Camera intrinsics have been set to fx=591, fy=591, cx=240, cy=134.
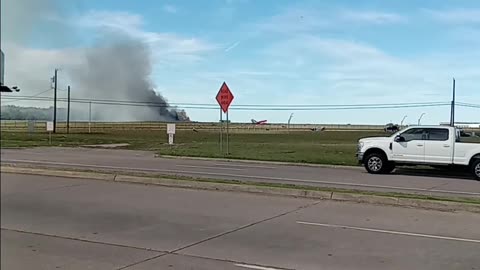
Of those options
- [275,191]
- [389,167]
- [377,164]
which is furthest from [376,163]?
[275,191]

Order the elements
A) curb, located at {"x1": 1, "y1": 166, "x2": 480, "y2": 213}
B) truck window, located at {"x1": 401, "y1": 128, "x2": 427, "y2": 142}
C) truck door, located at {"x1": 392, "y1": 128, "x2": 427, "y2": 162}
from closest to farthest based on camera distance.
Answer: curb, located at {"x1": 1, "y1": 166, "x2": 480, "y2": 213} → truck door, located at {"x1": 392, "y1": 128, "x2": 427, "y2": 162} → truck window, located at {"x1": 401, "y1": 128, "x2": 427, "y2": 142}

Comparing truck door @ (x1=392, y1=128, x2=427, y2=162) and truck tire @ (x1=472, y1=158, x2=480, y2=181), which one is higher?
truck door @ (x1=392, y1=128, x2=427, y2=162)

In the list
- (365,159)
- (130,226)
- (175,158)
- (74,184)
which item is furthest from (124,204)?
(175,158)

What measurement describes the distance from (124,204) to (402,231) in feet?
16.4

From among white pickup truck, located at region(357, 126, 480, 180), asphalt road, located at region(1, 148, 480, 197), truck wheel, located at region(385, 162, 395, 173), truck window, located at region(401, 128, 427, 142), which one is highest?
truck window, located at region(401, 128, 427, 142)

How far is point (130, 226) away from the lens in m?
8.74

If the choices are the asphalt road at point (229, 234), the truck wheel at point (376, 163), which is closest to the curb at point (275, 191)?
the asphalt road at point (229, 234)

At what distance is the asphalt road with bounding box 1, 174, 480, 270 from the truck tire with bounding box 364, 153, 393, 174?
9.93 metres

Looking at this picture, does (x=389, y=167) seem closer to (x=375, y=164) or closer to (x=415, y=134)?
(x=375, y=164)

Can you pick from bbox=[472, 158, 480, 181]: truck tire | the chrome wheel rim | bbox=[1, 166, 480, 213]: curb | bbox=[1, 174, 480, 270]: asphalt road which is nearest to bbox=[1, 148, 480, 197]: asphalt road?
bbox=[472, 158, 480, 181]: truck tire

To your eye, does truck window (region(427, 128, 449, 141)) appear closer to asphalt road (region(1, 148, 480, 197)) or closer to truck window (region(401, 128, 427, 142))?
truck window (region(401, 128, 427, 142))

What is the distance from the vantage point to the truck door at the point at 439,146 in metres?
20.8

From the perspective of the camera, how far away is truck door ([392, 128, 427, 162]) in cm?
2117

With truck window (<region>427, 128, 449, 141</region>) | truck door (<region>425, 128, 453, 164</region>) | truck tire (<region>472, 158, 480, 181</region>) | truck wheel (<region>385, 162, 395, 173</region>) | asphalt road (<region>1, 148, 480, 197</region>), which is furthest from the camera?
truck wheel (<region>385, 162, 395, 173</region>)
